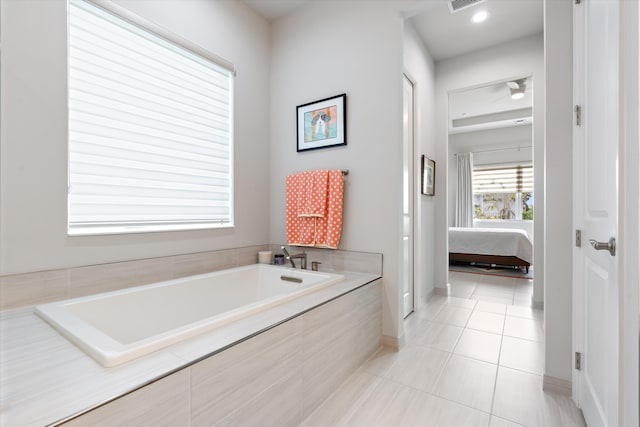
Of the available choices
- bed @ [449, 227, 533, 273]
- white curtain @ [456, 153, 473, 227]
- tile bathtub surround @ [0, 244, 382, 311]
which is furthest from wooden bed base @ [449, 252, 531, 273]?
tile bathtub surround @ [0, 244, 382, 311]

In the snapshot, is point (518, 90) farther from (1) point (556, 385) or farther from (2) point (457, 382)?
(2) point (457, 382)

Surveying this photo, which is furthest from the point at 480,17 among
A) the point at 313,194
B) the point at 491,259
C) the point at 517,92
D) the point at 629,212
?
the point at 491,259

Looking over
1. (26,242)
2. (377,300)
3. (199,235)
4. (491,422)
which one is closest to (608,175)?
(491,422)

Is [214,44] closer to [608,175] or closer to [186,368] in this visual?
[186,368]

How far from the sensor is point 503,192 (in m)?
6.70

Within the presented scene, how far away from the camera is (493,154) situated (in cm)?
670

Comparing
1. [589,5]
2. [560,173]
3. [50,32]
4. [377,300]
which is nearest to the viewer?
[589,5]

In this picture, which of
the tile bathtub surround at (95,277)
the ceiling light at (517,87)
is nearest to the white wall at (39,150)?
the tile bathtub surround at (95,277)

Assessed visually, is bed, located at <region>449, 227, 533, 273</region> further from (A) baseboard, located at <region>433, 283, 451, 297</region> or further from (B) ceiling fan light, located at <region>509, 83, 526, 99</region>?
(B) ceiling fan light, located at <region>509, 83, 526, 99</region>

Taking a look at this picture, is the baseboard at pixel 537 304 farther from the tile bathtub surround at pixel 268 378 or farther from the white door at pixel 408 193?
the tile bathtub surround at pixel 268 378

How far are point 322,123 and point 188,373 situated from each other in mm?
2022

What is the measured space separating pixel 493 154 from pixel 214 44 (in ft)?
21.6

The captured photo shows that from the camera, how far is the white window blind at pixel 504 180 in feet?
21.2

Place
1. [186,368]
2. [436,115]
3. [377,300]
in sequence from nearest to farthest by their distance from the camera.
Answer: [186,368]
[377,300]
[436,115]
